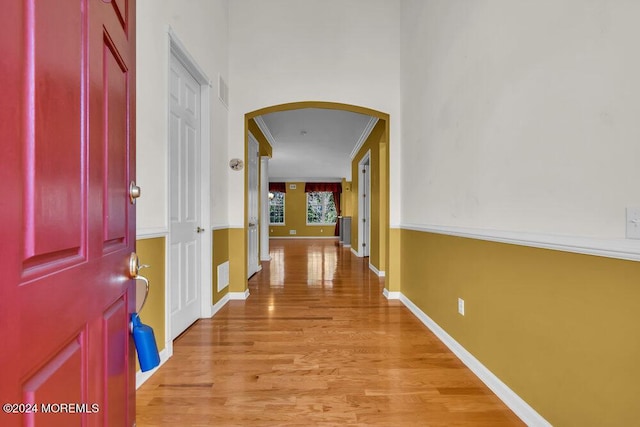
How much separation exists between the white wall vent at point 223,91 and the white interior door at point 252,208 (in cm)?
136

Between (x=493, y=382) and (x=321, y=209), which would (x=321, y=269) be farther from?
(x=321, y=209)

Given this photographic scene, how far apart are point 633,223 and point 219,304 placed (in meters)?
3.15

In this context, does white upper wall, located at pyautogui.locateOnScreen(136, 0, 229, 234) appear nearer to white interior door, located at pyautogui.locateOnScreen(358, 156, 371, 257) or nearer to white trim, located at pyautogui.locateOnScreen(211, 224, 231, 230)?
white trim, located at pyautogui.locateOnScreen(211, 224, 231, 230)

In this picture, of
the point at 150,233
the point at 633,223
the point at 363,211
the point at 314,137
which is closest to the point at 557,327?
the point at 633,223

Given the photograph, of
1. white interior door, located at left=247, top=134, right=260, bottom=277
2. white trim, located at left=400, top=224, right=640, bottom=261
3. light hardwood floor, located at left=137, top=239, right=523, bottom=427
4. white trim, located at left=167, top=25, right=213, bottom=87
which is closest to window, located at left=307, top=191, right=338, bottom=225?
white interior door, located at left=247, top=134, right=260, bottom=277

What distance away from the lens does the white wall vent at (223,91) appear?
129 inches

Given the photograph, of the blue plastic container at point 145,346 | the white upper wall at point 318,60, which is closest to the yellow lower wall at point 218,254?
the white upper wall at point 318,60

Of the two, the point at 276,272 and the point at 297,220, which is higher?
the point at 297,220

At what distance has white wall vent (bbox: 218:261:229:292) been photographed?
3309 mm

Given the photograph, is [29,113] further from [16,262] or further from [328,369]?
[328,369]

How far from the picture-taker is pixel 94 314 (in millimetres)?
724

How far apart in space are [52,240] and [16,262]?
0.34ft

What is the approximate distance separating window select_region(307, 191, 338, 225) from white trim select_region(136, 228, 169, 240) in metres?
11.4

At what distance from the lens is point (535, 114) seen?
59.4 inches
